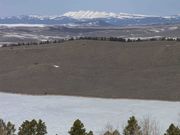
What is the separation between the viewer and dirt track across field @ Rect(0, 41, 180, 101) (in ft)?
158

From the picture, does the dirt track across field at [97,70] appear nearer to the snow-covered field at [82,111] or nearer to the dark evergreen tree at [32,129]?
the snow-covered field at [82,111]

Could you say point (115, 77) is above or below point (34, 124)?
below

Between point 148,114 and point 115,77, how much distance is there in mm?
17644

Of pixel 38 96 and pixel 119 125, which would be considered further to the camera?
pixel 38 96

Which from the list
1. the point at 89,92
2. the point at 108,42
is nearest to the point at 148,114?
the point at 89,92

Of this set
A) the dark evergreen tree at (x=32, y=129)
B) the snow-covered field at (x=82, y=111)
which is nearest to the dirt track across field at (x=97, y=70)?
the snow-covered field at (x=82, y=111)

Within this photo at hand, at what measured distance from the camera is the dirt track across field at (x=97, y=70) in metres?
48.1

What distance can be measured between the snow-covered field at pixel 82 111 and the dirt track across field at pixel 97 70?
108 inches

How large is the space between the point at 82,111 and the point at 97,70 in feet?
59.5

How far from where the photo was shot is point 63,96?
1852 inches

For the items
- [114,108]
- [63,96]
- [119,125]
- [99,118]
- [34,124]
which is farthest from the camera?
[63,96]

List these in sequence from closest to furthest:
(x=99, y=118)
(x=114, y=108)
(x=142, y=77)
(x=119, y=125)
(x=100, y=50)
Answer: (x=119, y=125) < (x=99, y=118) < (x=114, y=108) < (x=142, y=77) < (x=100, y=50)

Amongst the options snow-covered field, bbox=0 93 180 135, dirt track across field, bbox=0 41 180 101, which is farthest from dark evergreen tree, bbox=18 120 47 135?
dirt track across field, bbox=0 41 180 101

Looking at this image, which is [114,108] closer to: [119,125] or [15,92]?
[119,125]
